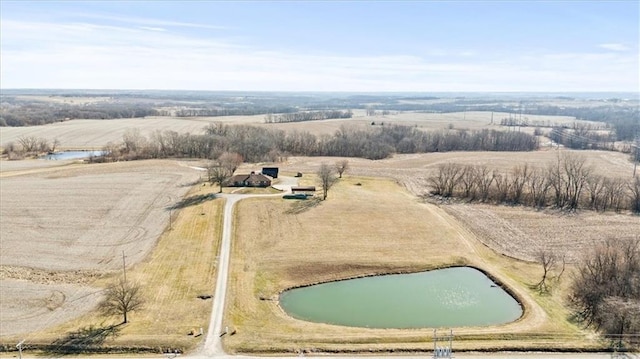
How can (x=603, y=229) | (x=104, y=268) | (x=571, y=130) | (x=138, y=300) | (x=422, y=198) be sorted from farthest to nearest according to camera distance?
1. (x=571, y=130)
2. (x=422, y=198)
3. (x=603, y=229)
4. (x=104, y=268)
5. (x=138, y=300)

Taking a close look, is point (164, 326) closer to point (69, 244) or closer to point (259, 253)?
point (259, 253)

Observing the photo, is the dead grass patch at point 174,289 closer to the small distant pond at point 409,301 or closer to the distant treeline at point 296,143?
the small distant pond at point 409,301

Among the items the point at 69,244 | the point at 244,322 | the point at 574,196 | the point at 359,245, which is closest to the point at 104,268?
the point at 69,244

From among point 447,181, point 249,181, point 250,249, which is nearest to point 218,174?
point 249,181

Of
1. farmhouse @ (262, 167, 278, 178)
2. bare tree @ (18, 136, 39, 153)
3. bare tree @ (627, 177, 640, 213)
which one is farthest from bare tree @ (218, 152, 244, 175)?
bare tree @ (18, 136, 39, 153)

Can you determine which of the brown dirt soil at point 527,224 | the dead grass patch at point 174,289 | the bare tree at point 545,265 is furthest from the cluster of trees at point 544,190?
the dead grass patch at point 174,289

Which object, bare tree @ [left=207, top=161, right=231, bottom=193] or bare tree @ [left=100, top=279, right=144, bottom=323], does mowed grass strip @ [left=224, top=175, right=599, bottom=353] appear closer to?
bare tree @ [left=100, top=279, right=144, bottom=323]
